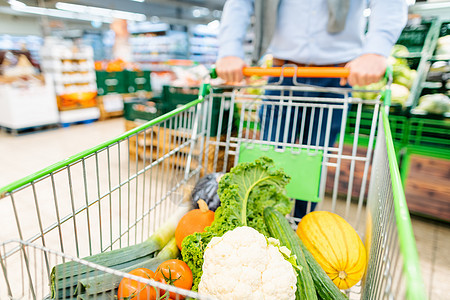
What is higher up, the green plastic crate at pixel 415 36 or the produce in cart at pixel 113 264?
the green plastic crate at pixel 415 36

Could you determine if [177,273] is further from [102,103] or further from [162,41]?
[162,41]

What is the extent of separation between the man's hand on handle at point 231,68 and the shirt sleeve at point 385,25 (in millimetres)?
539

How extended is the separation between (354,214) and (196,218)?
73.1 inches

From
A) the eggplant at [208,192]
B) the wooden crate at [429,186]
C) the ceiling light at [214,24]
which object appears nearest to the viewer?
the eggplant at [208,192]

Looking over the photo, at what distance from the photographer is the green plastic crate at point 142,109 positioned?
329 centimetres

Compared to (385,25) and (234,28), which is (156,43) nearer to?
(234,28)

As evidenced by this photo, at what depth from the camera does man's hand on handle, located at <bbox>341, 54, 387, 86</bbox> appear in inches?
48.1

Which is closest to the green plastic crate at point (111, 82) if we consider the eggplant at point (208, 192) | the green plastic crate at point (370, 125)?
the green plastic crate at point (370, 125)

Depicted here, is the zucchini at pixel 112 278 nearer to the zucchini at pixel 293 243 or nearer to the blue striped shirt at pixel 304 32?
the zucchini at pixel 293 243

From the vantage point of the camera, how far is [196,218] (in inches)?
48.4

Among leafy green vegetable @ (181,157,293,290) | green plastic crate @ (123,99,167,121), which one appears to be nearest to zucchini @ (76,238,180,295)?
leafy green vegetable @ (181,157,293,290)

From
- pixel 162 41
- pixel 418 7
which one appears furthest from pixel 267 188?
pixel 162 41

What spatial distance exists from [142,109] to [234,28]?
218 cm

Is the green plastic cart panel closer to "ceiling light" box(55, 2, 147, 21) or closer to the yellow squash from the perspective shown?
the yellow squash
